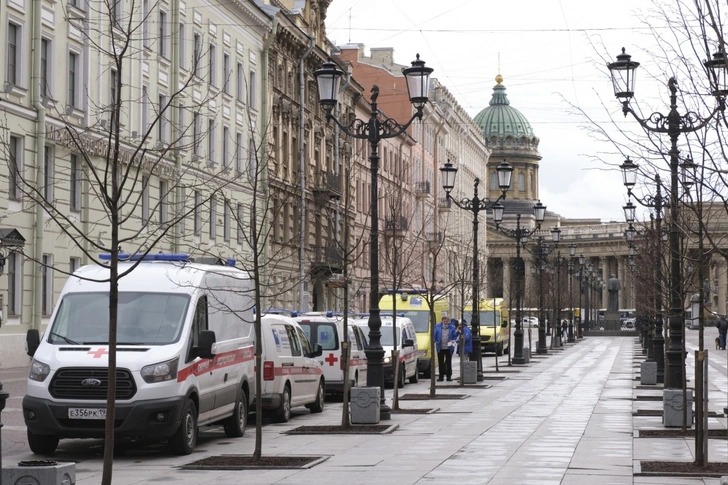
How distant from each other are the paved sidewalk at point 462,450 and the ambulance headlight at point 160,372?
0.98m

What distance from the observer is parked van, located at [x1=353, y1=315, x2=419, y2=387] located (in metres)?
32.7

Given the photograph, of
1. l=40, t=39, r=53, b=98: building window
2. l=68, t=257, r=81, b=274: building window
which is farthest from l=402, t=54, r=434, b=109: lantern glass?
l=68, t=257, r=81, b=274: building window

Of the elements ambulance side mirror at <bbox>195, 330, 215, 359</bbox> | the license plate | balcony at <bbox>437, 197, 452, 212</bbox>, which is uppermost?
balcony at <bbox>437, 197, 452, 212</bbox>

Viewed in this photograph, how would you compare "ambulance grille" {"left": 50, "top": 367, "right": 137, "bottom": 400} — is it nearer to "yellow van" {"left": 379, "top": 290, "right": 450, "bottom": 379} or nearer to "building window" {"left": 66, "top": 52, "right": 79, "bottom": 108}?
"building window" {"left": 66, "top": 52, "right": 79, "bottom": 108}

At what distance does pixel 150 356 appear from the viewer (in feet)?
51.7

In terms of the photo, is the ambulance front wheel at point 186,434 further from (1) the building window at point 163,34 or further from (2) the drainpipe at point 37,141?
(1) the building window at point 163,34

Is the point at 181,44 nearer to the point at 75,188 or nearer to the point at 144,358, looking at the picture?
the point at 75,188

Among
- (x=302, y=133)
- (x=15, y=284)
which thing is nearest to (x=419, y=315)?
(x=15, y=284)

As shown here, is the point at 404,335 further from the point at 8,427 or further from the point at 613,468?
the point at 613,468

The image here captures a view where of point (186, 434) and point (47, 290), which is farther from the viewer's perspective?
point (47, 290)

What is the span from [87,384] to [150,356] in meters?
0.81

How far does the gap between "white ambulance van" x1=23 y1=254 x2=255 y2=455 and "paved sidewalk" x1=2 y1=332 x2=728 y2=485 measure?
482 millimetres

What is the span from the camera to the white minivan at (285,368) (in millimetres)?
20766

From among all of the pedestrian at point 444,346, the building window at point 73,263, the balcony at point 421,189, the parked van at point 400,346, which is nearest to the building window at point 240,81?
→ the building window at point 73,263
